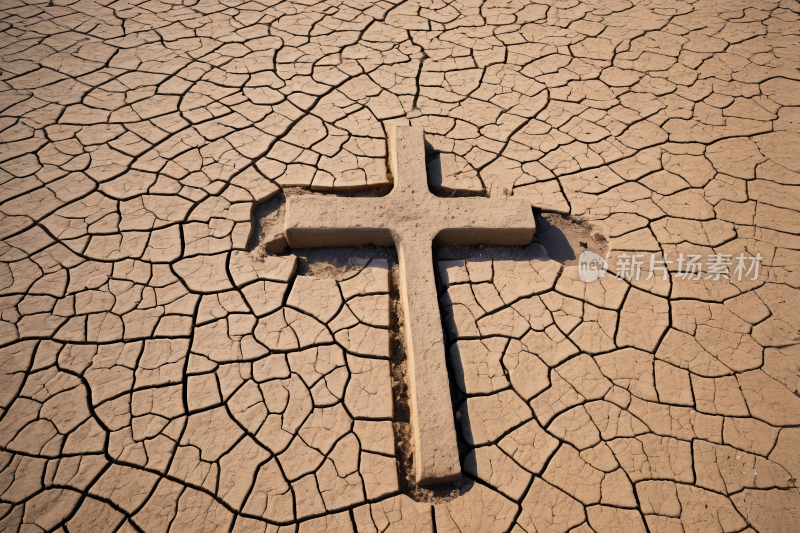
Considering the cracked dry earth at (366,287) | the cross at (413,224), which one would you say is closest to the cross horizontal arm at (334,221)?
the cross at (413,224)

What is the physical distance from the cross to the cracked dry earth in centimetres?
16

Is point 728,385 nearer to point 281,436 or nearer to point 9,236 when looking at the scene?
point 281,436

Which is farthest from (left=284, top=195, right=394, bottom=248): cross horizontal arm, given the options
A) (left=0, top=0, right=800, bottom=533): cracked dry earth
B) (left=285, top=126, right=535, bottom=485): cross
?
(left=0, top=0, right=800, bottom=533): cracked dry earth

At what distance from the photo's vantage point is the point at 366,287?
243cm

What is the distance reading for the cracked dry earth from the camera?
184 cm

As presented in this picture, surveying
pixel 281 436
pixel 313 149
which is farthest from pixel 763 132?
pixel 281 436

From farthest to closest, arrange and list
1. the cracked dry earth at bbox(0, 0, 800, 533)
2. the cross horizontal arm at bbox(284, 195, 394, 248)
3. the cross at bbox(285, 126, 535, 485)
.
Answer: the cross horizontal arm at bbox(284, 195, 394, 248) < the cross at bbox(285, 126, 535, 485) < the cracked dry earth at bbox(0, 0, 800, 533)

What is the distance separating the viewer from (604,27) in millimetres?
3967

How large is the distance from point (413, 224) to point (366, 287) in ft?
1.33

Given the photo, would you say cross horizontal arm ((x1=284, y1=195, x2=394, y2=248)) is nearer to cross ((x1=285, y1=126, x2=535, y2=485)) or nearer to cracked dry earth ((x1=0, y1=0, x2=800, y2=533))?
cross ((x1=285, y1=126, x2=535, y2=485))

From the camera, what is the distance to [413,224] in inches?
97.6

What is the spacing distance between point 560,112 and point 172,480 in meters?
3.07

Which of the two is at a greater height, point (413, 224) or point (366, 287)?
point (413, 224)

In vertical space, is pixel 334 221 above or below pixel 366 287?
above
